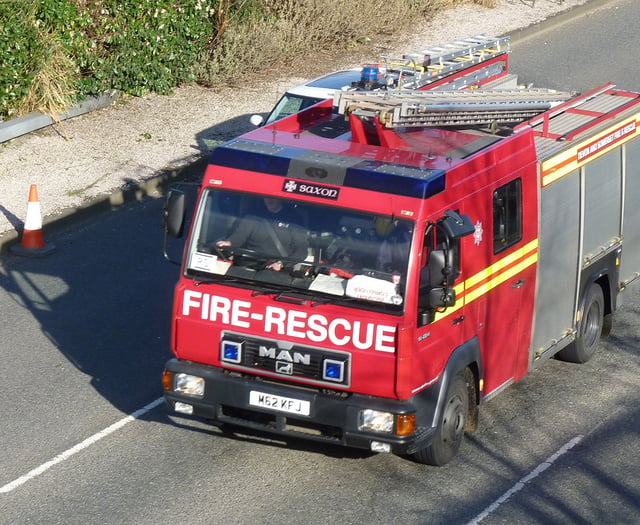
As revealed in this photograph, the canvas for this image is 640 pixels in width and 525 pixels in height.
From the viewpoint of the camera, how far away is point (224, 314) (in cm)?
876

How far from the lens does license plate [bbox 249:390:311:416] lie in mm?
8586

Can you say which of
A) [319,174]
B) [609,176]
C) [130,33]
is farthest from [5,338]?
[130,33]

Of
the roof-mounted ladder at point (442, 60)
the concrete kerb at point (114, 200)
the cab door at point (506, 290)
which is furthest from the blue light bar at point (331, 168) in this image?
the concrete kerb at point (114, 200)

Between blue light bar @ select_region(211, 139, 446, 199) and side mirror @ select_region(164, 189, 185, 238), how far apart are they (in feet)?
1.28

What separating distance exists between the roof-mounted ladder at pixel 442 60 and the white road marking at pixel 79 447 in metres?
3.83

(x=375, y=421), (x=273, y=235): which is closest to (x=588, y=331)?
(x=375, y=421)

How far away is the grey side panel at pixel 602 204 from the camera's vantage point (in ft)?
35.8

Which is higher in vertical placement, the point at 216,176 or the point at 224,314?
the point at 216,176

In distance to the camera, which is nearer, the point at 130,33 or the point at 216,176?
the point at 216,176

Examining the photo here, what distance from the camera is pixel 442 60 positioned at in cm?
1247

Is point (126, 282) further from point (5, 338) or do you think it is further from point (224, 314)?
point (224, 314)

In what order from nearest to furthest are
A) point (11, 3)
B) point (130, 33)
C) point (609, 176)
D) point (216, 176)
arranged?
point (216, 176), point (609, 176), point (11, 3), point (130, 33)

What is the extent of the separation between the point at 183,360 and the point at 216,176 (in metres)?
1.41

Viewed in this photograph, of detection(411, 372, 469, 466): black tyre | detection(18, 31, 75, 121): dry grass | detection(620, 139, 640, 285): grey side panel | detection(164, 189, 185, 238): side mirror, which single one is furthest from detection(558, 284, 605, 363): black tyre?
detection(18, 31, 75, 121): dry grass
